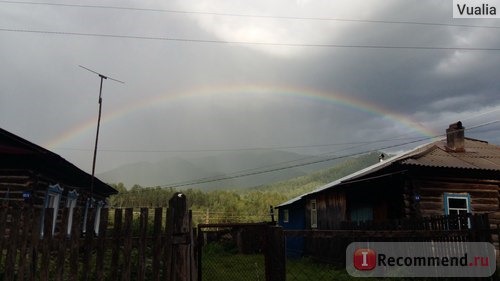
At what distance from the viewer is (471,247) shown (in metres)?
7.71

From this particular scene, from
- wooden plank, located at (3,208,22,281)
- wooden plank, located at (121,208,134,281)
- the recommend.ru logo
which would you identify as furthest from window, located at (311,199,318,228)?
wooden plank, located at (3,208,22,281)

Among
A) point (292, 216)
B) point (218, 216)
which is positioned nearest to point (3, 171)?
point (292, 216)

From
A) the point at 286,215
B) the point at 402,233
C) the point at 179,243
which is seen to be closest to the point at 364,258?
the point at 402,233

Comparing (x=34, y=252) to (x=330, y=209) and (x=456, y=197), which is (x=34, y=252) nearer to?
(x=456, y=197)

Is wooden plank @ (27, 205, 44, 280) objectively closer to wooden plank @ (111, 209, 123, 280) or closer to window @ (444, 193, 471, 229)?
wooden plank @ (111, 209, 123, 280)

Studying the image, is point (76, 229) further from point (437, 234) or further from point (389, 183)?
point (389, 183)

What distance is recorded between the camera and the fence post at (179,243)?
455cm

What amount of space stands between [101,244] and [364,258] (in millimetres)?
5837

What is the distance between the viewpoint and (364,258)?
8273mm

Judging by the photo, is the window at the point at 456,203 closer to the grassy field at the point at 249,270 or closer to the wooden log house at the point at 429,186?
the wooden log house at the point at 429,186

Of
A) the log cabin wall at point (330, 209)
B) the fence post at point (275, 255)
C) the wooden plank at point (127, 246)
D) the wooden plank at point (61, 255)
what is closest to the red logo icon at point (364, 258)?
the fence post at point (275, 255)

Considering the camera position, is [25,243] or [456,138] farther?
[456,138]

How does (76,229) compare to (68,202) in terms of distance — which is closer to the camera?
(76,229)

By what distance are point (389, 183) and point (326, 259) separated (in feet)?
15.0
